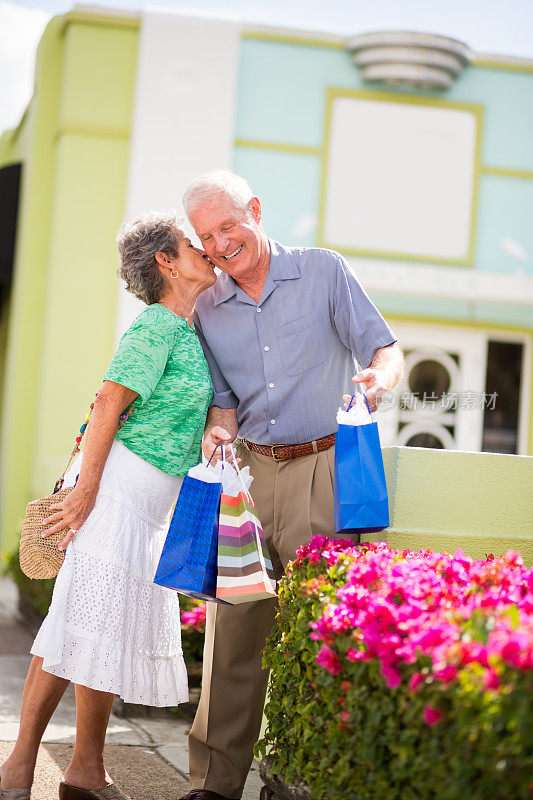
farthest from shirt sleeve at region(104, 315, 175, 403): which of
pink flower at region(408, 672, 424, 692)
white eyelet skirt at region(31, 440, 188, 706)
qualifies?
pink flower at region(408, 672, 424, 692)

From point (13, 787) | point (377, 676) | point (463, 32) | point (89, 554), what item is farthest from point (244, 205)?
point (463, 32)

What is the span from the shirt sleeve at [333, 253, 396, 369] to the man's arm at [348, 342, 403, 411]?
1.4 inches

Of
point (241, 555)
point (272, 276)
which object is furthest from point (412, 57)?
point (241, 555)

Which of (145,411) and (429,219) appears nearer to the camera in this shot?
(145,411)

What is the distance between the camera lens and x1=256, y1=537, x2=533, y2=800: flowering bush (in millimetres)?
1671

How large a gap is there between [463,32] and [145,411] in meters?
7.12

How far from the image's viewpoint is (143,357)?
305 centimetres

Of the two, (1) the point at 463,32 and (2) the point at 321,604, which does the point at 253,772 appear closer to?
(2) the point at 321,604

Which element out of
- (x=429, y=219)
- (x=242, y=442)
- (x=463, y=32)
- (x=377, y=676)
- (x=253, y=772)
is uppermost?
(x=463, y=32)

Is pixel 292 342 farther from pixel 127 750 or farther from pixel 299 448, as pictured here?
pixel 127 750

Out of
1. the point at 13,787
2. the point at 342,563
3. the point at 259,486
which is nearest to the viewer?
the point at 342,563

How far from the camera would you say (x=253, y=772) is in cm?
391

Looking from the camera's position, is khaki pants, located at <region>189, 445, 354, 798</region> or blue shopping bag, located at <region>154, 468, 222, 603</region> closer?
blue shopping bag, located at <region>154, 468, 222, 603</region>

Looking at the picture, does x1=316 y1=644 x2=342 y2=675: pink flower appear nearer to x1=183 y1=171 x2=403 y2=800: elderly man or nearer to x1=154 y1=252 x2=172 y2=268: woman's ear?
x1=183 y1=171 x2=403 y2=800: elderly man
